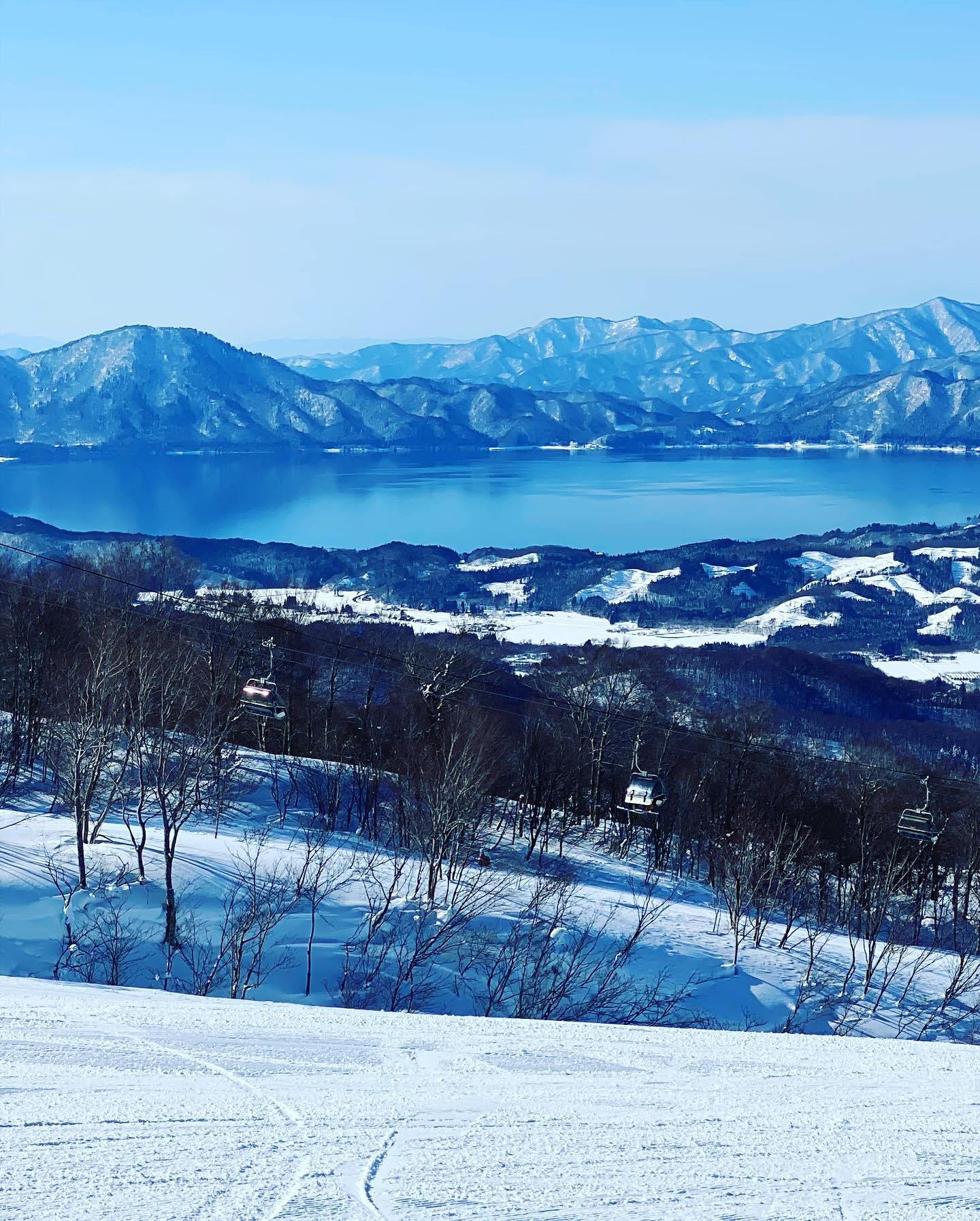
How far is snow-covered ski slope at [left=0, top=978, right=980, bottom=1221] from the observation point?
4434 mm

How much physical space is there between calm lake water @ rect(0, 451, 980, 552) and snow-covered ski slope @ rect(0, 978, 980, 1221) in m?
97.0

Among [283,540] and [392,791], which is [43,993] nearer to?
[392,791]

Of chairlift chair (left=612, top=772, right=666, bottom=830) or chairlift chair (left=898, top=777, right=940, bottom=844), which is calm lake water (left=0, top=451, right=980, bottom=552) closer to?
chairlift chair (left=612, top=772, right=666, bottom=830)

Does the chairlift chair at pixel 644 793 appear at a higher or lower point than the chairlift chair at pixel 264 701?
lower

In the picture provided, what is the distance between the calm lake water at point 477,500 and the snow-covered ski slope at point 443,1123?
96982mm

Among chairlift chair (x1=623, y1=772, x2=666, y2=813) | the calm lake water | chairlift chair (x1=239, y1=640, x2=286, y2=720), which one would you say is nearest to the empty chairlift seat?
chairlift chair (x1=239, y1=640, x2=286, y2=720)

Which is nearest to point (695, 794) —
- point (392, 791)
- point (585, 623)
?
point (392, 791)

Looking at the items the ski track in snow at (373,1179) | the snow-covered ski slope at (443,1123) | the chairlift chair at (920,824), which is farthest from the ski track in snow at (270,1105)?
the chairlift chair at (920,824)

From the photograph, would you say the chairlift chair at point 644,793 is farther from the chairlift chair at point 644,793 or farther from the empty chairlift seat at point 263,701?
the empty chairlift seat at point 263,701

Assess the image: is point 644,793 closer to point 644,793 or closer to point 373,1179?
point 644,793

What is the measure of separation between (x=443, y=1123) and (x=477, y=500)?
139972 mm

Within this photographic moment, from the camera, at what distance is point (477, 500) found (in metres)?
144

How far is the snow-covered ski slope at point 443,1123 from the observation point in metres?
4.43

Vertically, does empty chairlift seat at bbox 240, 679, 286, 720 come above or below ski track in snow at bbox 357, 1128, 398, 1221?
below
